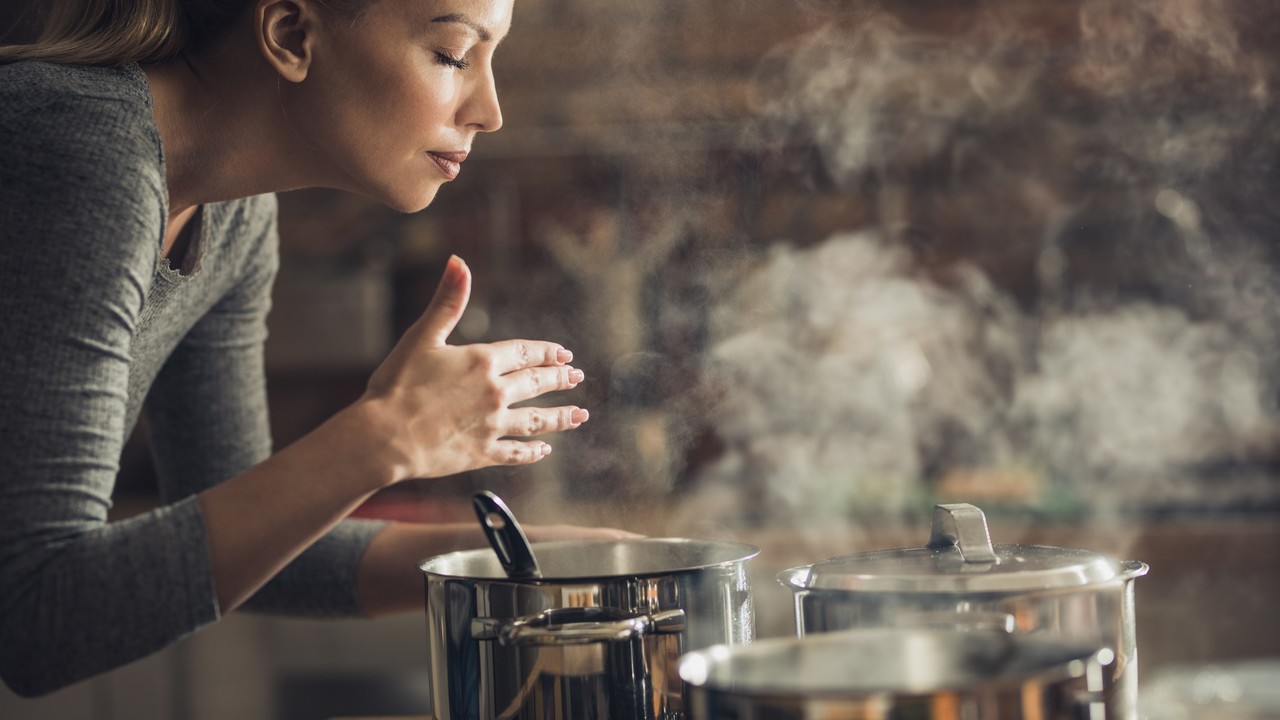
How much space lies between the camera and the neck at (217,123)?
105cm

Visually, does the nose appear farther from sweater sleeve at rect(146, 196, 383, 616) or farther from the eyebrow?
sweater sleeve at rect(146, 196, 383, 616)

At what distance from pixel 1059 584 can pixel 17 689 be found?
0.69 meters

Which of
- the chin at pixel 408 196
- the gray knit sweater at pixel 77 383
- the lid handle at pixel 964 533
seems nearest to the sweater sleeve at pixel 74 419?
the gray knit sweater at pixel 77 383

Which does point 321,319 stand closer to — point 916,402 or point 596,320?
point 596,320

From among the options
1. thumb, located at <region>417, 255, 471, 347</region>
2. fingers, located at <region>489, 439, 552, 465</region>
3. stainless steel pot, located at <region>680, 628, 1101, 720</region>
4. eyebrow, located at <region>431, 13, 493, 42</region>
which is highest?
eyebrow, located at <region>431, 13, 493, 42</region>

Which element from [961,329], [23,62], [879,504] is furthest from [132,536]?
[961,329]

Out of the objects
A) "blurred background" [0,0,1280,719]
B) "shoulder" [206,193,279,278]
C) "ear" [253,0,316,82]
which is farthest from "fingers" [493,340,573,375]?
"blurred background" [0,0,1280,719]

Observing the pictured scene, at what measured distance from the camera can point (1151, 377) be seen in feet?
9.20

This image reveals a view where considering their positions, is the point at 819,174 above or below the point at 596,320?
above

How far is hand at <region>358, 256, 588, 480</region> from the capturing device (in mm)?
786

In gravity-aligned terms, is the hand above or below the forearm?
above

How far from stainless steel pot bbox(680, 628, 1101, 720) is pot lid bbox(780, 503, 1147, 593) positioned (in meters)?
0.05

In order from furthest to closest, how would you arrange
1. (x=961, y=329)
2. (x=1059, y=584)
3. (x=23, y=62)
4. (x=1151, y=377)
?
1. (x=961, y=329)
2. (x=1151, y=377)
3. (x=23, y=62)
4. (x=1059, y=584)

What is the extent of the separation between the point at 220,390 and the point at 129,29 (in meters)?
0.43
